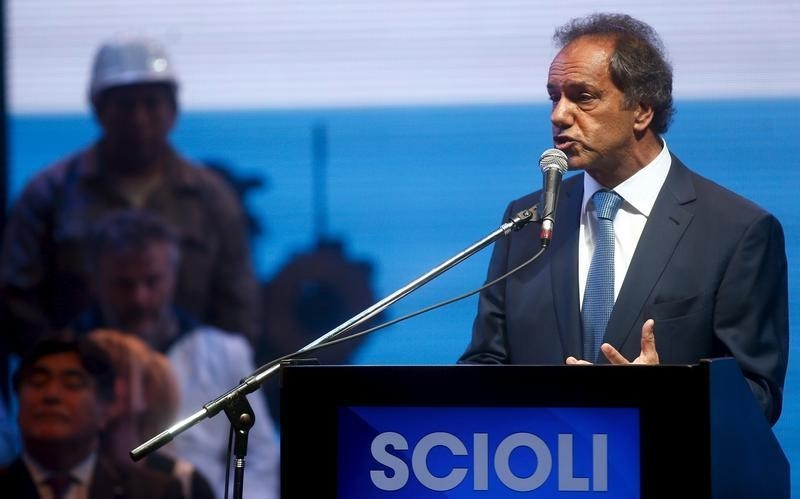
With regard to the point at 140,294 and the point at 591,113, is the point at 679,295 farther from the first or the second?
the point at 140,294

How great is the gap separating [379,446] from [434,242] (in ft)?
6.56

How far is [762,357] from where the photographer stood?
202 centimetres

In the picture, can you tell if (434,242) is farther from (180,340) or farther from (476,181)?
(180,340)

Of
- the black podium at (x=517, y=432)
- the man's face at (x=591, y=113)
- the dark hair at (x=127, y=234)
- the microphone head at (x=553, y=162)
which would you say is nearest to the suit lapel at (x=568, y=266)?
the man's face at (x=591, y=113)

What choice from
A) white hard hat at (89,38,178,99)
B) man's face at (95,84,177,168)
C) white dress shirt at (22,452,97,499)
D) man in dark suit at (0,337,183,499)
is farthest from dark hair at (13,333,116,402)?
white hard hat at (89,38,178,99)

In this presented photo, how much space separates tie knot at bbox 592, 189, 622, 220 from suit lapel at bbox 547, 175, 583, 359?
8 centimetres

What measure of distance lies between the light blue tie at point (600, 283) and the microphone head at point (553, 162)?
1.20 feet

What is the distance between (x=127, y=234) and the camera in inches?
153

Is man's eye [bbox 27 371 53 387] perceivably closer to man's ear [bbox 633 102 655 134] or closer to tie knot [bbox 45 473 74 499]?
tie knot [bbox 45 473 74 499]

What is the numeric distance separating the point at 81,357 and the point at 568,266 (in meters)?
2.20

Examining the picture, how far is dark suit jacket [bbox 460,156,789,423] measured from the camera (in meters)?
2.06

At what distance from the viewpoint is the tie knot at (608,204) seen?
7.44ft

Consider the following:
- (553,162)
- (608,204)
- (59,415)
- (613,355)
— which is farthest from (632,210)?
(59,415)

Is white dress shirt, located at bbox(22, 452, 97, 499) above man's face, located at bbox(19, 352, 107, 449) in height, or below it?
below
